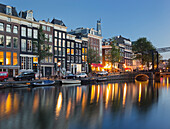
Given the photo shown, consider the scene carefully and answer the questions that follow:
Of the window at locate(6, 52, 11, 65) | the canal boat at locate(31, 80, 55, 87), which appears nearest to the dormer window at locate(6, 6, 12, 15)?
the window at locate(6, 52, 11, 65)

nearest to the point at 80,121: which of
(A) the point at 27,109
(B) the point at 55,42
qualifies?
(A) the point at 27,109

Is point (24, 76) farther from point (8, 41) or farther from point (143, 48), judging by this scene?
point (143, 48)

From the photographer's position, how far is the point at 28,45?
5209 centimetres

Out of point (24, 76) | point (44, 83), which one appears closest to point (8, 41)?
point (24, 76)

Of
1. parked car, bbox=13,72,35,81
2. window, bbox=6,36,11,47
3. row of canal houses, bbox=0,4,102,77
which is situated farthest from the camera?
window, bbox=6,36,11,47

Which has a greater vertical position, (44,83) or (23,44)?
(23,44)

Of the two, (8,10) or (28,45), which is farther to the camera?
(28,45)

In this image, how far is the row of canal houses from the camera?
1833 inches

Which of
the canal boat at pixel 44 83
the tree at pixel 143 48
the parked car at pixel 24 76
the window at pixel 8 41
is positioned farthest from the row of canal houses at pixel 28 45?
the tree at pixel 143 48

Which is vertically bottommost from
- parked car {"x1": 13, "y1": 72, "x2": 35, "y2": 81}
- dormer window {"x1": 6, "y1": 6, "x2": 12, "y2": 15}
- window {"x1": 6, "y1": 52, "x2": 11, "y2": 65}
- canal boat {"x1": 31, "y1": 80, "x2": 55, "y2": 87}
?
canal boat {"x1": 31, "y1": 80, "x2": 55, "y2": 87}

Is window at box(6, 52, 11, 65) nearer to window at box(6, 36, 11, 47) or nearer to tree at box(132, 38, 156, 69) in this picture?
window at box(6, 36, 11, 47)

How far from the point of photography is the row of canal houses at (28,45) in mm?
46562

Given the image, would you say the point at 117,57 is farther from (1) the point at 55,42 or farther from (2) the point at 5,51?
(2) the point at 5,51

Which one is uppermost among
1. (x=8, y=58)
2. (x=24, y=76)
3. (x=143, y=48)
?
(x=143, y=48)
